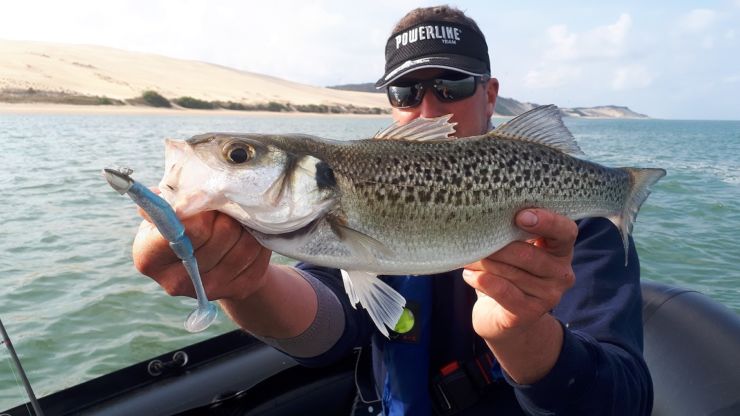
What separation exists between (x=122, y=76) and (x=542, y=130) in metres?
79.5

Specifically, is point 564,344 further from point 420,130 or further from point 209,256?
point 209,256

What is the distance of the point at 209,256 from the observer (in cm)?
182

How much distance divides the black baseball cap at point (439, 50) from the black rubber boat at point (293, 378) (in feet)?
7.66

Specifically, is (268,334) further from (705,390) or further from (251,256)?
(705,390)

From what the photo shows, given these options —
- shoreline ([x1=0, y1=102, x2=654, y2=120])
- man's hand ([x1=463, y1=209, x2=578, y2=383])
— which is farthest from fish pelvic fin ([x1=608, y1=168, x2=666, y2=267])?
shoreline ([x1=0, y1=102, x2=654, y2=120])

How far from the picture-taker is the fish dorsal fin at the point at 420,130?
87.3 inches

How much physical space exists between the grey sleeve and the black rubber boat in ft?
4.06

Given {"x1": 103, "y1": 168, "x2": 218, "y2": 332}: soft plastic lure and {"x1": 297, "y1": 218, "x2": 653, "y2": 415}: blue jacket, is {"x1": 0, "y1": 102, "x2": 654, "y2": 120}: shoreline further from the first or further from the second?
{"x1": 103, "y1": 168, "x2": 218, "y2": 332}: soft plastic lure

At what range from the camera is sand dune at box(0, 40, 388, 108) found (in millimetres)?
55406

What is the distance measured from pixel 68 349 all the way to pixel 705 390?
6.12 m

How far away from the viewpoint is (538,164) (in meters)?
2.23

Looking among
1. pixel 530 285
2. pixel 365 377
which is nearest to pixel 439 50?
pixel 530 285

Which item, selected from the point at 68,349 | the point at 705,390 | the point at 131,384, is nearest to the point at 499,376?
the point at 705,390

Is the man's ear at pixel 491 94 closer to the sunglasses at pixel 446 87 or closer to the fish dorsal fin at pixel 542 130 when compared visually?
the sunglasses at pixel 446 87
